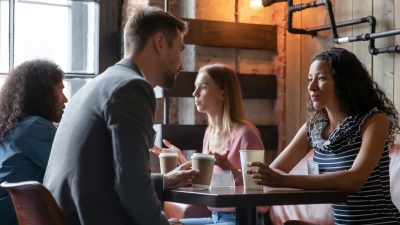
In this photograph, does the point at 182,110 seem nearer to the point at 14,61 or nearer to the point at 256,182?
the point at 14,61

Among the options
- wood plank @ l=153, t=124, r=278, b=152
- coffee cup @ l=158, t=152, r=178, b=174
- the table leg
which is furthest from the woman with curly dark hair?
wood plank @ l=153, t=124, r=278, b=152

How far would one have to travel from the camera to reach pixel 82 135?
165 centimetres

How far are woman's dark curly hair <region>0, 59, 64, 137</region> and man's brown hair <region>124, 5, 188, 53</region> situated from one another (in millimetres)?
876

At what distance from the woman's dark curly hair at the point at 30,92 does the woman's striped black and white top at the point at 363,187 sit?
123 cm

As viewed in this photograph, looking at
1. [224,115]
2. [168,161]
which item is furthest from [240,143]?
[168,161]

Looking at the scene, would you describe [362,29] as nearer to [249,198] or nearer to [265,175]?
[265,175]

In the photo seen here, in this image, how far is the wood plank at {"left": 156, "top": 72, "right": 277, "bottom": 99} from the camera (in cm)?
373

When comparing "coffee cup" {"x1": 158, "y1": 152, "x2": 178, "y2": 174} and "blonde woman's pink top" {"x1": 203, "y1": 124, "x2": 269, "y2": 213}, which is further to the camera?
"blonde woman's pink top" {"x1": 203, "y1": 124, "x2": 269, "y2": 213}

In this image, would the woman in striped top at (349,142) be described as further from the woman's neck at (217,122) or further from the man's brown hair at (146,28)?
the woman's neck at (217,122)

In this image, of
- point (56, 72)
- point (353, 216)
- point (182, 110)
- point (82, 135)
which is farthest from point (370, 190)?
point (182, 110)

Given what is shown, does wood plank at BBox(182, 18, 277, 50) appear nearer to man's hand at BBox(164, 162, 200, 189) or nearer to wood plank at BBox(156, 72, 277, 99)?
wood plank at BBox(156, 72, 277, 99)

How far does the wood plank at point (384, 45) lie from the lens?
3.15 meters

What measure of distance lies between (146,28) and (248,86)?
2.07 m

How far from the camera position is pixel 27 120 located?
255cm
